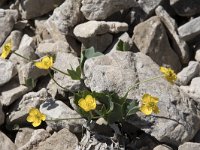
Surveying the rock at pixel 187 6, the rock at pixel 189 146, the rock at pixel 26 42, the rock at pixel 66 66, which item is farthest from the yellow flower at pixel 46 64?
the rock at pixel 187 6

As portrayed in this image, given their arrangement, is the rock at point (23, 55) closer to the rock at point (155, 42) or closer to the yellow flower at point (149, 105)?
the rock at point (155, 42)

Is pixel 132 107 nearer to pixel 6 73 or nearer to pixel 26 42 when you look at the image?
pixel 6 73

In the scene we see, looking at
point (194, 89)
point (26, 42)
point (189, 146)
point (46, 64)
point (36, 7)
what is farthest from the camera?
point (36, 7)

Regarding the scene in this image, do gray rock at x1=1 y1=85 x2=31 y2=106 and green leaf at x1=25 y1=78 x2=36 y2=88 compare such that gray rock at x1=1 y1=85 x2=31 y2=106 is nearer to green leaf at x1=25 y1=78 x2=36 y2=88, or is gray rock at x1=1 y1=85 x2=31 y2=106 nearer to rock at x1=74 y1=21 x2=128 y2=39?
green leaf at x1=25 y1=78 x2=36 y2=88

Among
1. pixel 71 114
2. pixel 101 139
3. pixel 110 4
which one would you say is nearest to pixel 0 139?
pixel 71 114

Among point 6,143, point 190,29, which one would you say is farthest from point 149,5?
point 6,143

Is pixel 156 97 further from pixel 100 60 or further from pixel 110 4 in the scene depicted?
pixel 110 4
